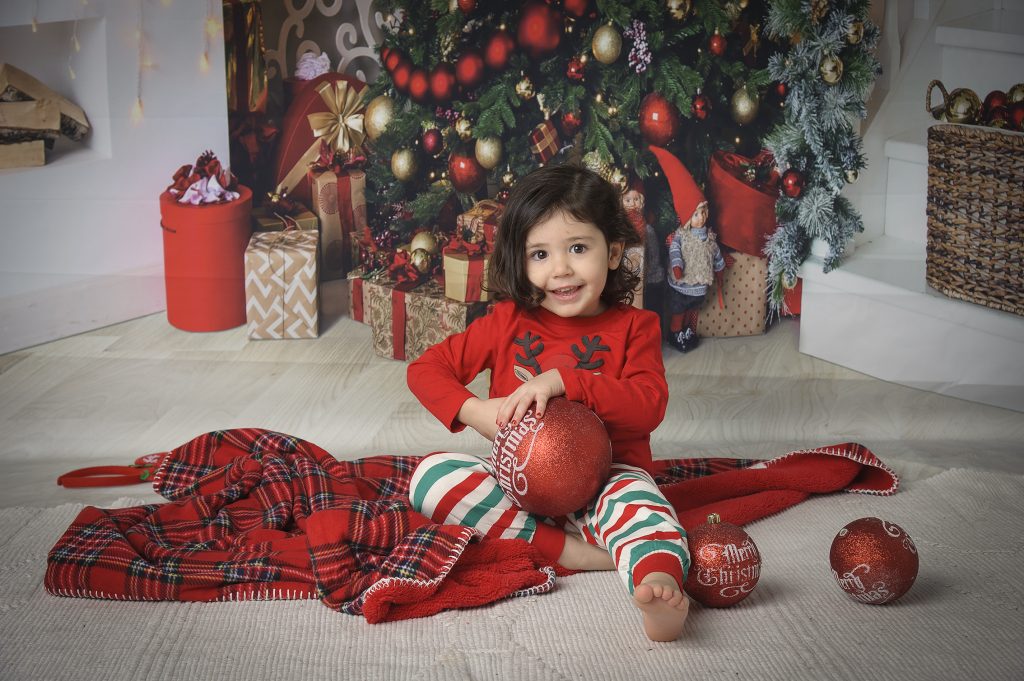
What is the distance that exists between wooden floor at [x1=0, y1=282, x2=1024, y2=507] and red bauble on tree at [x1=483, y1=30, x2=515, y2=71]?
565 mm

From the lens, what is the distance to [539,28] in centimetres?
209

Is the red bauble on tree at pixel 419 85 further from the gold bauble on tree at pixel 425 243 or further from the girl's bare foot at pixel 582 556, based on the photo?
the girl's bare foot at pixel 582 556

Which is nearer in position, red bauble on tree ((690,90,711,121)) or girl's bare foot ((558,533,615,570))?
girl's bare foot ((558,533,615,570))

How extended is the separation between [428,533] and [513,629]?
0.60ft

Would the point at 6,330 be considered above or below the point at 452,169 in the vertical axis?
below

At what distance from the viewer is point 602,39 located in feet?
6.85

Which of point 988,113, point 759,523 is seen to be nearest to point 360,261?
point 759,523

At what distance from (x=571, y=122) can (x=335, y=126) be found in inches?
18.7

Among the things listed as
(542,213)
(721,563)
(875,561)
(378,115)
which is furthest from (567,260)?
(378,115)

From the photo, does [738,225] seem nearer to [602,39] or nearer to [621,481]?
[602,39]

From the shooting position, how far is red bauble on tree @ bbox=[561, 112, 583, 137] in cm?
211

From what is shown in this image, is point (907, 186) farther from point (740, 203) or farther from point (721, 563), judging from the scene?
point (721, 563)

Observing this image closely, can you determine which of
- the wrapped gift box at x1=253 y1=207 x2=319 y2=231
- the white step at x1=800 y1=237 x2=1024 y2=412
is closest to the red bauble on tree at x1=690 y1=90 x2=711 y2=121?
the white step at x1=800 y1=237 x2=1024 y2=412

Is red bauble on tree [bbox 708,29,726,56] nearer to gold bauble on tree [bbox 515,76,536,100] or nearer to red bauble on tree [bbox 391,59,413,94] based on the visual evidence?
gold bauble on tree [bbox 515,76,536,100]
